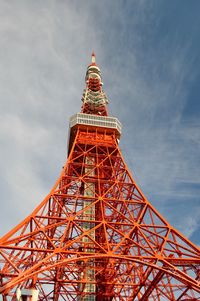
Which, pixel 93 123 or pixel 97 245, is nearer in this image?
pixel 97 245

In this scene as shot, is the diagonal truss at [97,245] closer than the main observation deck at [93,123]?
Yes

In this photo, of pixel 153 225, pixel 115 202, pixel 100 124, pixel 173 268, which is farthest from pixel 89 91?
pixel 173 268

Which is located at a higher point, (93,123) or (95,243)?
(93,123)

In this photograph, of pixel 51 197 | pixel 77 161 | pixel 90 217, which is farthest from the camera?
pixel 77 161

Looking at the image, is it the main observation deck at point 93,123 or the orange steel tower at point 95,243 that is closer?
the orange steel tower at point 95,243

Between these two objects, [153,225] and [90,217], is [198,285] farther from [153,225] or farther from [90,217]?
[90,217]

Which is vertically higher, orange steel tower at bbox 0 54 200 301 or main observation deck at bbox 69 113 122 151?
main observation deck at bbox 69 113 122 151

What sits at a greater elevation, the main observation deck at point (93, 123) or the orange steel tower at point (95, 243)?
the main observation deck at point (93, 123)

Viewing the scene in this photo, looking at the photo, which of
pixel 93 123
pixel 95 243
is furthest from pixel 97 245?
pixel 93 123

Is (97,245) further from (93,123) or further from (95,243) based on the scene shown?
(93,123)

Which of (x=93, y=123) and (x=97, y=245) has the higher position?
(x=93, y=123)

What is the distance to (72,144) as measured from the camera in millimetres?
22906

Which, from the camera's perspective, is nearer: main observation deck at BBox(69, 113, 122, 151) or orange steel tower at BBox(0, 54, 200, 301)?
orange steel tower at BBox(0, 54, 200, 301)

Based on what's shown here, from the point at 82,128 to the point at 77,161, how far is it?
2323 millimetres
